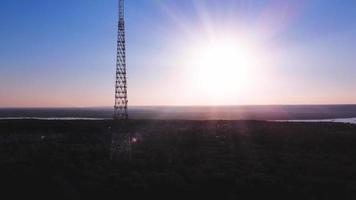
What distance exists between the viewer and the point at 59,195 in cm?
2061

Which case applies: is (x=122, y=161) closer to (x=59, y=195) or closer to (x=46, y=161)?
(x=46, y=161)

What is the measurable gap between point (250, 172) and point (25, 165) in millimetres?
15314

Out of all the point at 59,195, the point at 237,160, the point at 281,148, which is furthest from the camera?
the point at 281,148

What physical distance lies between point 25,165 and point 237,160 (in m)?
16.0

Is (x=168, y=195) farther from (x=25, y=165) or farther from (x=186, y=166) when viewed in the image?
(x=25, y=165)

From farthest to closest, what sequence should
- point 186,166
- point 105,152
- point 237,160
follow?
point 105,152 < point 237,160 < point 186,166

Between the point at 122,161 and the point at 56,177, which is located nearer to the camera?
the point at 56,177

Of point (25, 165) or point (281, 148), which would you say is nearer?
point (25, 165)

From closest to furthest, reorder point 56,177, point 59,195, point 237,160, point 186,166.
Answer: point 59,195 < point 56,177 < point 186,166 < point 237,160

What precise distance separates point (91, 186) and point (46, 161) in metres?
9.40

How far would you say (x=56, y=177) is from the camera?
79.8 feet

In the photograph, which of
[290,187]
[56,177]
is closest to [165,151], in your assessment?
[56,177]

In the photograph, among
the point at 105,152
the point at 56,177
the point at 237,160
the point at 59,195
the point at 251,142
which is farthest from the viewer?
the point at 251,142

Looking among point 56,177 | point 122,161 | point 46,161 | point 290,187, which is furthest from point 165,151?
point 290,187
